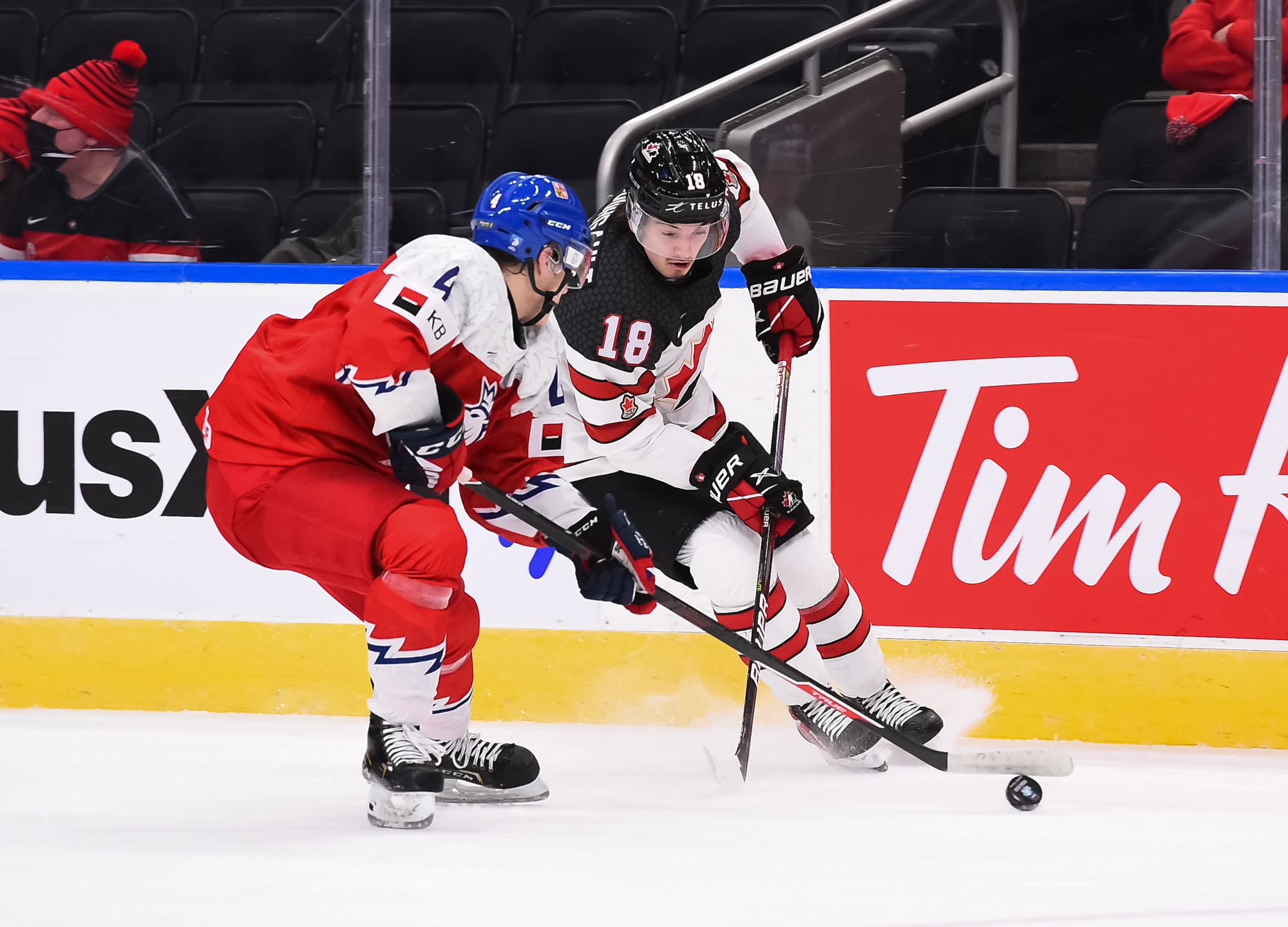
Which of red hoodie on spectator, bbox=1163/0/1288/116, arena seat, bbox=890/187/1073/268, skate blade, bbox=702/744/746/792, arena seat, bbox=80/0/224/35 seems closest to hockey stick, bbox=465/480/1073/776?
skate blade, bbox=702/744/746/792

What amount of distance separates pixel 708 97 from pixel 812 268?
47 centimetres

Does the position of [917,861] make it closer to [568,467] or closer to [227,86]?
[568,467]

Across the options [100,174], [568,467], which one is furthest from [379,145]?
[568,467]

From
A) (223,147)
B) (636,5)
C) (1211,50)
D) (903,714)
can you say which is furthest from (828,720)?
(223,147)

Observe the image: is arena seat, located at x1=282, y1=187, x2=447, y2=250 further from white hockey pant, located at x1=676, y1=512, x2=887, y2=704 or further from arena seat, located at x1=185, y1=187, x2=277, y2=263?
white hockey pant, located at x1=676, y1=512, x2=887, y2=704

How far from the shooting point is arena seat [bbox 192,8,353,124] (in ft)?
11.7

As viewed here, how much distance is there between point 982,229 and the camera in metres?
3.33


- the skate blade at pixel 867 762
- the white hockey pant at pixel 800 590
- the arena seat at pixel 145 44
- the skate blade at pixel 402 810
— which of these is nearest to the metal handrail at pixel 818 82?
the white hockey pant at pixel 800 590

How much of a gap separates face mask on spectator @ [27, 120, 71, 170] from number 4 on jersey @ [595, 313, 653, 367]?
5.51ft

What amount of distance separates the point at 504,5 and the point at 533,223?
5.22 feet

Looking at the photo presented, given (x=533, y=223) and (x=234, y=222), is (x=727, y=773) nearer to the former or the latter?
(x=533, y=223)

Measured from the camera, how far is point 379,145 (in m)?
3.56

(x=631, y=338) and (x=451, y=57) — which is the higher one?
(x=451, y=57)

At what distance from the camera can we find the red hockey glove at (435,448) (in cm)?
236
